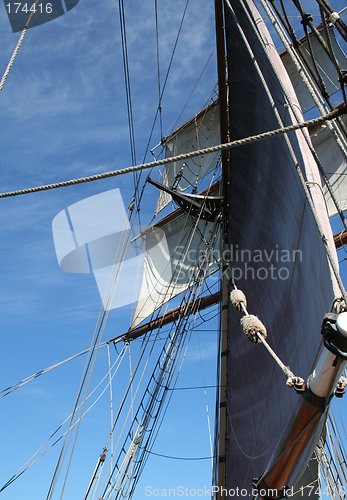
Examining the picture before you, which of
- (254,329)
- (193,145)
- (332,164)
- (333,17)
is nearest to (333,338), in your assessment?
(254,329)

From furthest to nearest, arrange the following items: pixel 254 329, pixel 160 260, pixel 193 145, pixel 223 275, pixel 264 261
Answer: pixel 193 145
pixel 160 260
pixel 223 275
pixel 264 261
pixel 254 329

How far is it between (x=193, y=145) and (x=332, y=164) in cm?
452

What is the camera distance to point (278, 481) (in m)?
2.87

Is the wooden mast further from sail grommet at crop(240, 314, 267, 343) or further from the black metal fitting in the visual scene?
the black metal fitting

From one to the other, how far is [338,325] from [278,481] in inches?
55.3

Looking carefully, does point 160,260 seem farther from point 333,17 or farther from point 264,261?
point 333,17

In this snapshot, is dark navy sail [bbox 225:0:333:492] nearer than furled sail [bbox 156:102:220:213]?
Yes

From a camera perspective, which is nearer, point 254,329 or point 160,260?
point 254,329

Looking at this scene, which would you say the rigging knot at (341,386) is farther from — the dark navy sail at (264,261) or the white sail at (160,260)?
the white sail at (160,260)

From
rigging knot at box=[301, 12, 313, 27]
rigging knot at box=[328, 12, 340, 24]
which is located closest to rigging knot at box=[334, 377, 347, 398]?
rigging knot at box=[328, 12, 340, 24]

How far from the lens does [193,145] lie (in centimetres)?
1681

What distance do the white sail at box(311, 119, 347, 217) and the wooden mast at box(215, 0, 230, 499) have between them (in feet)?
26.5

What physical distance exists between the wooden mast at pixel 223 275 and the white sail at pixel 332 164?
26.5 ft

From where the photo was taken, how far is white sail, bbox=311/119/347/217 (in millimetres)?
13828
